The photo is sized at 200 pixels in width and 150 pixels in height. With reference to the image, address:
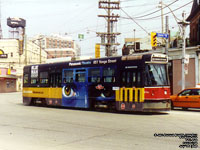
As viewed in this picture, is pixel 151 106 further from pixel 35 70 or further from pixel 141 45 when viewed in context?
pixel 141 45

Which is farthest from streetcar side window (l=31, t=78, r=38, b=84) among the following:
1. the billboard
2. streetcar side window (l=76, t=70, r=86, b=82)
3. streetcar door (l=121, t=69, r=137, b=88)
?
the billboard

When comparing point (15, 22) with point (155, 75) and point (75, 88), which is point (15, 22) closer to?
point (75, 88)

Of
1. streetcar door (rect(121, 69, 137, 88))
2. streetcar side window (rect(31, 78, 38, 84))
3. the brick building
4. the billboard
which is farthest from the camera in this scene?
the billboard

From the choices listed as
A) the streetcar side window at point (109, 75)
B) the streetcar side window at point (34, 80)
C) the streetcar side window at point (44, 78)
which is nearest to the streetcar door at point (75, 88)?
the streetcar side window at point (109, 75)

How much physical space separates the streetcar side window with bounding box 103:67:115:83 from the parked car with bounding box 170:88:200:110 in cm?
471

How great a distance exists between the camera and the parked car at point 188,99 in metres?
18.2

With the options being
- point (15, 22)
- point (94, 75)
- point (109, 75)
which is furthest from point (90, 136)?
point (15, 22)

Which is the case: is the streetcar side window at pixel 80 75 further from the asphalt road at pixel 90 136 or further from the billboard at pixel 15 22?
the billboard at pixel 15 22

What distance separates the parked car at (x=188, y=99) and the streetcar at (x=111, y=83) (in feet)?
9.04

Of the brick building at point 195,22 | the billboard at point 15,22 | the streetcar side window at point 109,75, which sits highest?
the billboard at point 15,22

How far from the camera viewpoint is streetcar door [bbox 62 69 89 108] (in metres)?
19.1

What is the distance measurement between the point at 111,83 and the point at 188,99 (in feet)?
16.5

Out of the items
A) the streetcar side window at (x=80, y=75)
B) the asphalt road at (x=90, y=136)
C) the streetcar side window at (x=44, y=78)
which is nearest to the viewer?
the asphalt road at (x=90, y=136)

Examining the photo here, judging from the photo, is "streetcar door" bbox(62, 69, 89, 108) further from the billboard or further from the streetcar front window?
the billboard
